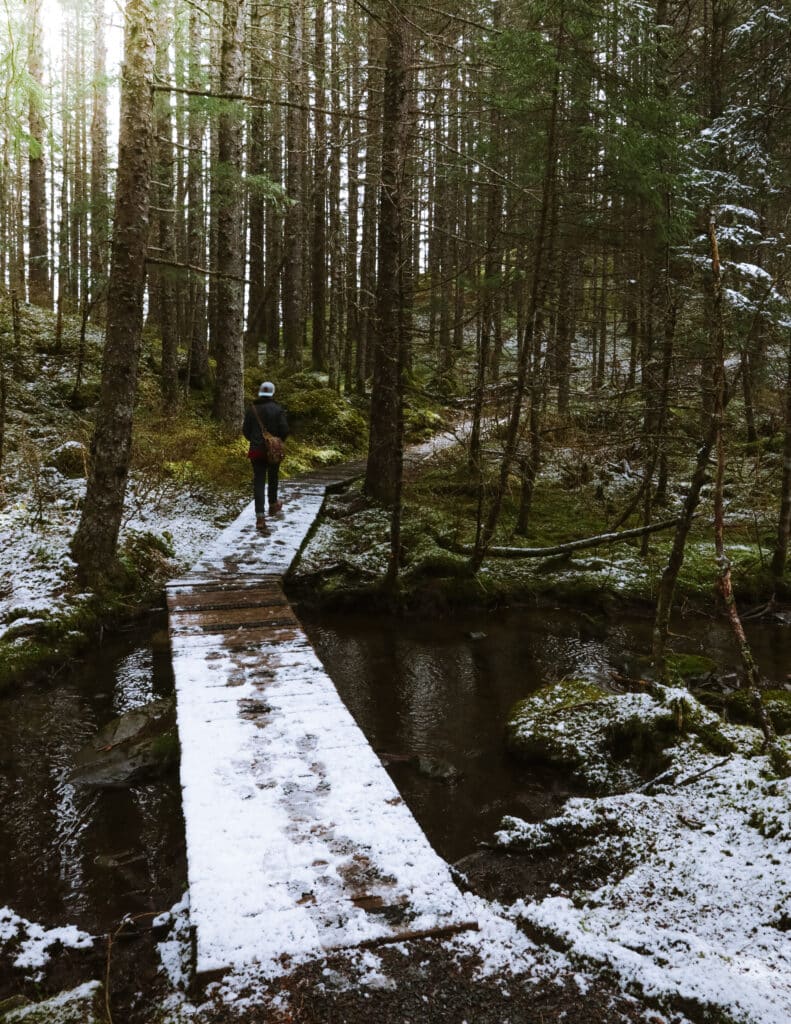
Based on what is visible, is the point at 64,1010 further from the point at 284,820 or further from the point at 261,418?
the point at 261,418

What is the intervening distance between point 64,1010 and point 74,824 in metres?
2.22

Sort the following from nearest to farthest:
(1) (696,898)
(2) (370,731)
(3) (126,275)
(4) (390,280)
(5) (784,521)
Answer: (1) (696,898) → (2) (370,731) → (3) (126,275) → (4) (390,280) → (5) (784,521)

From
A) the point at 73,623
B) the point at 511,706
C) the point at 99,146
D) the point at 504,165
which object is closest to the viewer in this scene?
the point at 511,706

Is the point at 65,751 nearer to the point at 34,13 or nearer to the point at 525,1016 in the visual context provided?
the point at 525,1016

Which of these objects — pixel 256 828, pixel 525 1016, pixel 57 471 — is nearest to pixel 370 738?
pixel 256 828

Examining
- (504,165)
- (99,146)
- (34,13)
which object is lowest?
(34,13)

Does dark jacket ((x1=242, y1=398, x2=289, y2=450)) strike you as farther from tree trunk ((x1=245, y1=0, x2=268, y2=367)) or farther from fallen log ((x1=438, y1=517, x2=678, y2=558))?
tree trunk ((x1=245, y1=0, x2=268, y2=367))

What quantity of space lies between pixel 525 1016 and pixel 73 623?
21.5 ft

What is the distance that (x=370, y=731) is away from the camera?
6.53 metres

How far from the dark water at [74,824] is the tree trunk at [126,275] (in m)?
2.37

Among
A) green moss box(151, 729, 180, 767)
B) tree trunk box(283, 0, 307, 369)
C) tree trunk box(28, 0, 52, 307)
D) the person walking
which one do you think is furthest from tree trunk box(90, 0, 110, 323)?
green moss box(151, 729, 180, 767)

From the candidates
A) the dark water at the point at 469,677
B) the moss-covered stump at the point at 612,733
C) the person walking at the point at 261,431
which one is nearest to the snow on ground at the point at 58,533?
the person walking at the point at 261,431

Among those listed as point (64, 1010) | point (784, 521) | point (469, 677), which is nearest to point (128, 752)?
point (64, 1010)

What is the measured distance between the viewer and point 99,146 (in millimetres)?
23250
